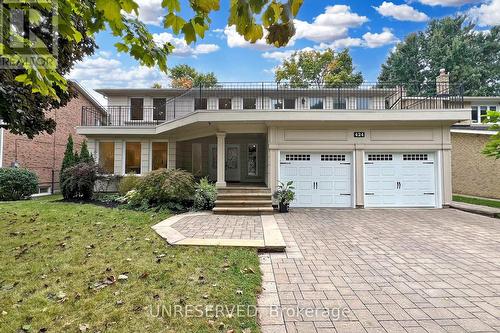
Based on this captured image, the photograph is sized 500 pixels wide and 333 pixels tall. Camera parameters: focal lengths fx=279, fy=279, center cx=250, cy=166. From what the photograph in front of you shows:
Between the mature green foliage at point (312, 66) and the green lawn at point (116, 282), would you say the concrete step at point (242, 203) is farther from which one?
the mature green foliage at point (312, 66)

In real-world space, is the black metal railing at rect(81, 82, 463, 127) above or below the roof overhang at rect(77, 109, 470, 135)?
A: above

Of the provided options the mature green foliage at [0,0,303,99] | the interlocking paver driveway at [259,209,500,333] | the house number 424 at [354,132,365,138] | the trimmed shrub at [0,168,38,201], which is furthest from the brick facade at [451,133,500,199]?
the trimmed shrub at [0,168,38,201]

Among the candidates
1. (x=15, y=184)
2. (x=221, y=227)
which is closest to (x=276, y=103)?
(x=221, y=227)

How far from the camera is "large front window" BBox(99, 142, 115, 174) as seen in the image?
49.8ft

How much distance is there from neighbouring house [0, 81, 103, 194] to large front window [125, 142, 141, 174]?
3.44 meters

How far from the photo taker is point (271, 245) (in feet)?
17.3

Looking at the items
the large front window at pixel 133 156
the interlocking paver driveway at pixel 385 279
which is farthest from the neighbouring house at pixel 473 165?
the large front window at pixel 133 156

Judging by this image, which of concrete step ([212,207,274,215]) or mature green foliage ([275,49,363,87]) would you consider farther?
mature green foliage ([275,49,363,87])

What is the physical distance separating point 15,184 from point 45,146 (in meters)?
4.85

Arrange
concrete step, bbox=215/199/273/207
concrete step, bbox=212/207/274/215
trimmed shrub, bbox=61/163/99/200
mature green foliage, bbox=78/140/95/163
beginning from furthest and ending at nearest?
mature green foliage, bbox=78/140/95/163
trimmed shrub, bbox=61/163/99/200
concrete step, bbox=215/199/273/207
concrete step, bbox=212/207/274/215

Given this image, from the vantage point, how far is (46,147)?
54.1 feet

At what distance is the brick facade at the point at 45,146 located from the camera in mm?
13984

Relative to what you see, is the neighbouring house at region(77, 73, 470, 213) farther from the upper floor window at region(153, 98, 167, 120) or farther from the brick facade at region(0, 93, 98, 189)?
the brick facade at region(0, 93, 98, 189)

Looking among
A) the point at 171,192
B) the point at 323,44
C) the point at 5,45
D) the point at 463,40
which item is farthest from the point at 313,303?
the point at 463,40
